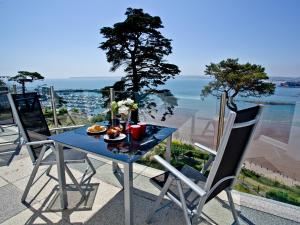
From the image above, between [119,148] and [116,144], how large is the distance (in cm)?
12

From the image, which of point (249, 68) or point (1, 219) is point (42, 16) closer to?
point (1, 219)

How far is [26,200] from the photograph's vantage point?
2004 millimetres

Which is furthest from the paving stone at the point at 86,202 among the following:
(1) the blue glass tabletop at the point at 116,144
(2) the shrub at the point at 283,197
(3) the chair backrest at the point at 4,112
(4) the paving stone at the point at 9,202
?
(3) the chair backrest at the point at 4,112

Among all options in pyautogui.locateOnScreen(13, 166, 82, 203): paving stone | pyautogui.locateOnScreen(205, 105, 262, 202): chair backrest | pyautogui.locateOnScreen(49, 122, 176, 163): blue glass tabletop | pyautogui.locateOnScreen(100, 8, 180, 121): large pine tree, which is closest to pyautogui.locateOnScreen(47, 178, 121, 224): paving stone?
pyautogui.locateOnScreen(13, 166, 82, 203): paving stone

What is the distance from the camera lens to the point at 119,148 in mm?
1558

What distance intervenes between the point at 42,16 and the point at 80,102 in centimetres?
358

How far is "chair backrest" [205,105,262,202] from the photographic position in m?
1.07

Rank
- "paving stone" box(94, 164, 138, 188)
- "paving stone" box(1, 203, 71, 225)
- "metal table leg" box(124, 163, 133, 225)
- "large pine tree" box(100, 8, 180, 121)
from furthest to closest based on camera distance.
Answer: "large pine tree" box(100, 8, 180, 121)
"paving stone" box(94, 164, 138, 188)
"paving stone" box(1, 203, 71, 225)
"metal table leg" box(124, 163, 133, 225)

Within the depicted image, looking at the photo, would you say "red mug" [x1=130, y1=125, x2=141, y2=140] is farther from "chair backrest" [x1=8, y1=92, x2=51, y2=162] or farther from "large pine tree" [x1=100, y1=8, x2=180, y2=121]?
"large pine tree" [x1=100, y1=8, x2=180, y2=121]

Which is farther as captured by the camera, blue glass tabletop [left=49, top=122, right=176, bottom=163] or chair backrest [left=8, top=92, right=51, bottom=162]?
chair backrest [left=8, top=92, right=51, bottom=162]

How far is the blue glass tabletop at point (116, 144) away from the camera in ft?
4.69

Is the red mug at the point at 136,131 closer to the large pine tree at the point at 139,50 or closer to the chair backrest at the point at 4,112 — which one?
the chair backrest at the point at 4,112

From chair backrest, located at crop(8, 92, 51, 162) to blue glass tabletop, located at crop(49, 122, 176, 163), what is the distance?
18.2 inches

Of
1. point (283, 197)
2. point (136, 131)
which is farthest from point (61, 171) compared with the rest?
point (283, 197)
